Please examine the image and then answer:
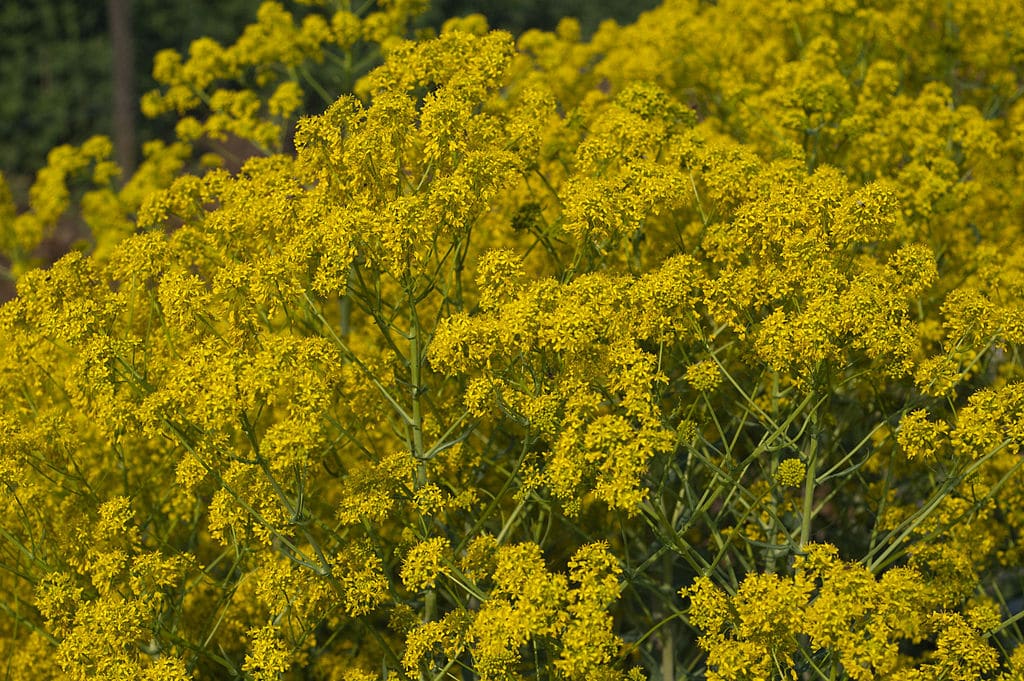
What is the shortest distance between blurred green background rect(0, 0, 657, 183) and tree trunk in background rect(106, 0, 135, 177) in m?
0.69

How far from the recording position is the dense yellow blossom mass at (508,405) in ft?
19.6

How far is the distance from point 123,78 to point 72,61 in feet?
15.9

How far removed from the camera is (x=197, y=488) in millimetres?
8039

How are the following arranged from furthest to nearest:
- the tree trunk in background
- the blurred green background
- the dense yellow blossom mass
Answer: the blurred green background
the tree trunk in background
the dense yellow blossom mass

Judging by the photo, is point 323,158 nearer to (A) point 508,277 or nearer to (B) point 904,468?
(A) point 508,277

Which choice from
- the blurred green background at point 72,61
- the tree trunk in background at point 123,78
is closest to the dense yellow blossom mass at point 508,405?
the tree trunk in background at point 123,78

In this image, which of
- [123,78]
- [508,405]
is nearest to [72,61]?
[123,78]

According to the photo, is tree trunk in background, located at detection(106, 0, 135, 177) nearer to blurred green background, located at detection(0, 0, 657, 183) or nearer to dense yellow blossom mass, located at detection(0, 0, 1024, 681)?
blurred green background, located at detection(0, 0, 657, 183)

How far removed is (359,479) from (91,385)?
180cm

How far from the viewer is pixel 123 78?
3309 centimetres

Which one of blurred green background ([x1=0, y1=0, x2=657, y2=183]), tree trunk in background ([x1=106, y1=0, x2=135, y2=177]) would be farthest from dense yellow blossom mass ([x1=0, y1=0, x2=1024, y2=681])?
blurred green background ([x1=0, y1=0, x2=657, y2=183])

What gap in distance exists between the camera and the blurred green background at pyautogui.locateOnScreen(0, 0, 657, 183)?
3584cm

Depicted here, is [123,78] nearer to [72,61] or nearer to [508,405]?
[72,61]

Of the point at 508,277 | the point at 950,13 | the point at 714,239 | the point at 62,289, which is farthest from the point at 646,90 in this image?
the point at 950,13
